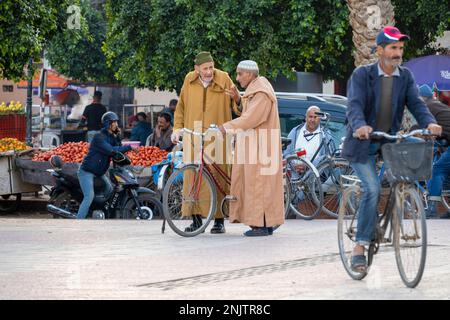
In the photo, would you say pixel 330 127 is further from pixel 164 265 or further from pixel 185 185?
pixel 164 265

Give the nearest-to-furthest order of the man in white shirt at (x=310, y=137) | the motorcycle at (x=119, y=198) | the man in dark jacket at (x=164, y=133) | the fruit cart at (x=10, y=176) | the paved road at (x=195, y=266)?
the paved road at (x=195, y=266)
the man in white shirt at (x=310, y=137)
the motorcycle at (x=119, y=198)
the fruit cart at (x=10, y=176)
the man in dark jacket at (x=164, y=133)

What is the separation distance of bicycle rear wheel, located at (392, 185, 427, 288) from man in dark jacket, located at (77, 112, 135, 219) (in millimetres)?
9152

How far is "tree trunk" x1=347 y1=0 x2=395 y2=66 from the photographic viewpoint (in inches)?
874

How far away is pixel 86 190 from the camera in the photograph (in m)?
17.6

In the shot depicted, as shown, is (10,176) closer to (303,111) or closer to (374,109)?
(303,111)

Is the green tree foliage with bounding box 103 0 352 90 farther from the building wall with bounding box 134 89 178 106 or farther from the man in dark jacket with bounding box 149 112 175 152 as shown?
the building wall with bounding box 134 89 178 106

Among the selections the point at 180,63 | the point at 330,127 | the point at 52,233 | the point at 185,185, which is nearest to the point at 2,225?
the point at 52,233

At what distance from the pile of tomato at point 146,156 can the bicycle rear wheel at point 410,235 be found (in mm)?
10734

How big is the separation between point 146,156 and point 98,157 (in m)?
2.04

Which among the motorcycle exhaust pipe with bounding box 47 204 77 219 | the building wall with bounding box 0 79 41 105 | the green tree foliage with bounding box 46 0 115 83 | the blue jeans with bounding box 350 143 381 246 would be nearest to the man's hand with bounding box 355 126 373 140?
the blue jeans with bounding box 350 143 381 246

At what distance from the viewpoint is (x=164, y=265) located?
34.1 feet

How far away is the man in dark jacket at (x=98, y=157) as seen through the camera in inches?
686

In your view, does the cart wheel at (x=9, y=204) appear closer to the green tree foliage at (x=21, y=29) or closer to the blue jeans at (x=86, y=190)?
the green tree foliage at (x=21, y=29)

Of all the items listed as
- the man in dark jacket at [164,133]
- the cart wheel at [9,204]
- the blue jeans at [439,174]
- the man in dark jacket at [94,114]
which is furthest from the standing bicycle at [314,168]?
the man in dark jacket at [94,114]
